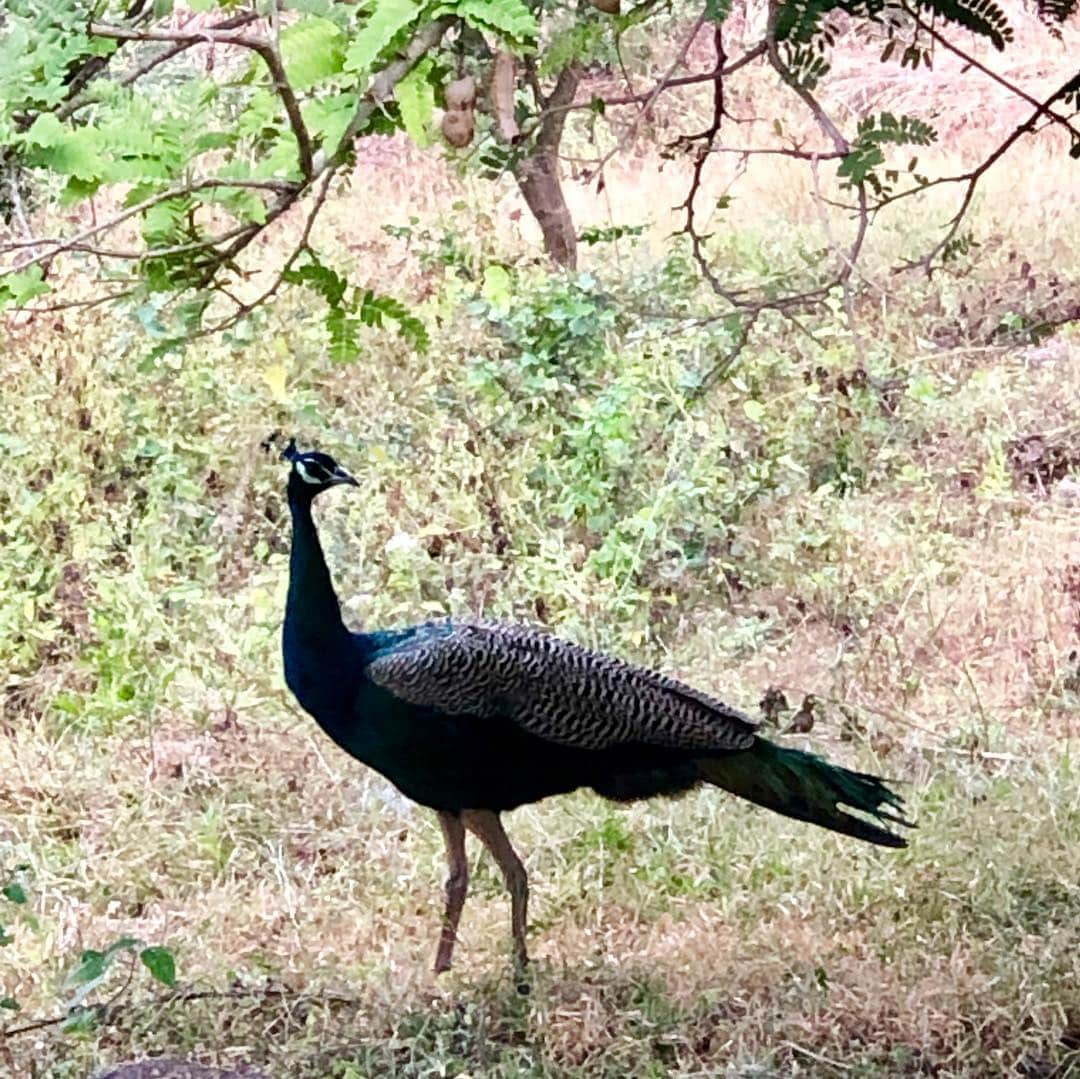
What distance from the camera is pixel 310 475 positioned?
3.46m

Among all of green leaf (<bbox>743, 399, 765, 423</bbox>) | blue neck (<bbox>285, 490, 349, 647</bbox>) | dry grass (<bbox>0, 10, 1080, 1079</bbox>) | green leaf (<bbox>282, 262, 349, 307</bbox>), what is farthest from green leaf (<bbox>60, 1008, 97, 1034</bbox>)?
green leaf (<bbox>743, 399, 765, 423</bbox>)

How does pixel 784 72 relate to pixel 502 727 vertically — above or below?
above

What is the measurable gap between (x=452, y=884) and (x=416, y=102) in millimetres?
1858

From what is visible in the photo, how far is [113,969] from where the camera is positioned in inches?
138

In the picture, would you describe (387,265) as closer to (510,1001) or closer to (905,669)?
(905,669)

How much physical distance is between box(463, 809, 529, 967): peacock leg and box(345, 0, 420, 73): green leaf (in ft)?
6.22

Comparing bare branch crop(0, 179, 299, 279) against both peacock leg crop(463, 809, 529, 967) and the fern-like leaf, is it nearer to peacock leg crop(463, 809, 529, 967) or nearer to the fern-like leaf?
the fern-like leaf

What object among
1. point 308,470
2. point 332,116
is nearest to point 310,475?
point 308,470

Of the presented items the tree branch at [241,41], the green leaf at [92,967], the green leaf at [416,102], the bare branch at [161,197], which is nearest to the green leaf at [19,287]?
the bare branch at [161,197]

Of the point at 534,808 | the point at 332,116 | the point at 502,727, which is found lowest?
the point at 534,808

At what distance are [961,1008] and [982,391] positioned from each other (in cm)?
335

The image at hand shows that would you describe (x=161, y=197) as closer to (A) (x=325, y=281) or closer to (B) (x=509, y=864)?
(A) (x=325, y=281)

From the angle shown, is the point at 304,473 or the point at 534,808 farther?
the point at 534,808

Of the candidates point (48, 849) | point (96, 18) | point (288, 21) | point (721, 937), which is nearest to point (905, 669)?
point (721, 937)
